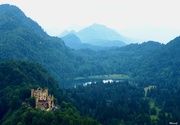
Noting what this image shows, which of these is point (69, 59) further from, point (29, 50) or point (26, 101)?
point (26, 101)

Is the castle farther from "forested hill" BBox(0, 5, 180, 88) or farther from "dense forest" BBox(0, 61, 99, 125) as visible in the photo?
"forested hill" BBox(0, 5, 180, 88)

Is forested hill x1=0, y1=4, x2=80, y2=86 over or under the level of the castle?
over

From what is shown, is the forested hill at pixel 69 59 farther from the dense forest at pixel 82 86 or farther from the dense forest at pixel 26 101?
the dense forest at pixel 26 101

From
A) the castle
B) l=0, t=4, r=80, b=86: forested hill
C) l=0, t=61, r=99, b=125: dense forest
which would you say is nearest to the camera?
l=0, t=61, r=99, b=125: dense forest

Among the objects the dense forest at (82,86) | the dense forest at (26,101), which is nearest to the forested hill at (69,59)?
the dense forest at (82,86)

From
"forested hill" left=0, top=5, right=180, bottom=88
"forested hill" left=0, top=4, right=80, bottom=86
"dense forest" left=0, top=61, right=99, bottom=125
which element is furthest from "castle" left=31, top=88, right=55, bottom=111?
"forested hill" left=0, top=5, right=180, bottom=88

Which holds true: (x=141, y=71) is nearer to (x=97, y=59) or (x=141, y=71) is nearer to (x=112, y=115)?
(x=97, y=59)

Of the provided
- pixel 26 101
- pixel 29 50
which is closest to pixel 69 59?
pixel 29 50

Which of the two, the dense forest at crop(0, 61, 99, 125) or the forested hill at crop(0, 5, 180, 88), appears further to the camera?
the forested hill at crop(0, 5, 180, 88)
